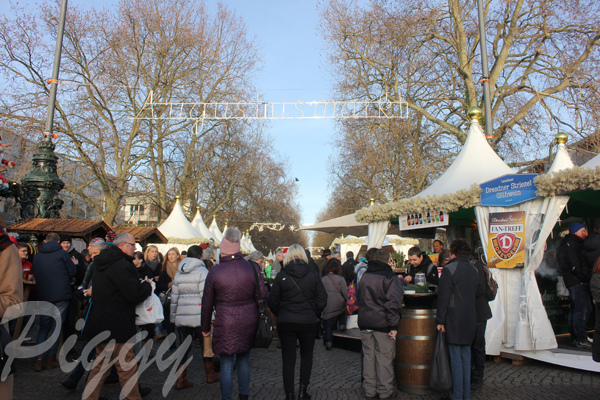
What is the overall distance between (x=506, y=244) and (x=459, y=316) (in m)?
2.66

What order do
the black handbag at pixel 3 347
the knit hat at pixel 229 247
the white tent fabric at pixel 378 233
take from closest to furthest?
1. the black handbag at pixel 3 347
2. the knit hat at pixel 229 247
3. the white tent fabric at pixel 378 233

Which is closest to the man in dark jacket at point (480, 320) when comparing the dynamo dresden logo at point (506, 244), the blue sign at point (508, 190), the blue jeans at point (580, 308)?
the dynamo dresden logo at point (506, 244)

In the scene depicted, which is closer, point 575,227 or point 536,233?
point 536,233

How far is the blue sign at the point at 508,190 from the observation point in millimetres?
7012

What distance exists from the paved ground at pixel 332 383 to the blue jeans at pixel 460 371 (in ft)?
1.61

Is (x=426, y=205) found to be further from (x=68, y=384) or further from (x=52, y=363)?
(x=52, y=363)

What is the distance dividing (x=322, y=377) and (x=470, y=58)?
1171cm

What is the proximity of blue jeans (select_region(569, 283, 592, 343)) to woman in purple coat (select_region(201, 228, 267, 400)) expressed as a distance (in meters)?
5.46

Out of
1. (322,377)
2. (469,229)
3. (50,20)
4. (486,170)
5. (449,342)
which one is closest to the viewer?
(449,342)

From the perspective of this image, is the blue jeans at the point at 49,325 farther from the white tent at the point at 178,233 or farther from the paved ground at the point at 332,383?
the white tent at the point at 178,233

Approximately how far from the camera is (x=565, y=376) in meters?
6.47

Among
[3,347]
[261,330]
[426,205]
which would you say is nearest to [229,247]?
[261,330]

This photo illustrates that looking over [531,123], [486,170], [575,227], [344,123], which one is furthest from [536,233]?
[344,123]

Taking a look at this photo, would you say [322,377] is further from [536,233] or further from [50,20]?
[50,20]
